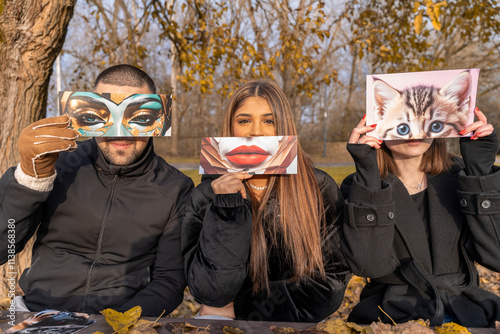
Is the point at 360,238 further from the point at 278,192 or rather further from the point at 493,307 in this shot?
the point at 493,307

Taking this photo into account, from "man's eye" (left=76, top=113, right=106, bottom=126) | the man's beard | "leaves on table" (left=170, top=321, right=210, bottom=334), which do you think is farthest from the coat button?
"man's eye" (left=76, top=113, right=106, bottom=126)

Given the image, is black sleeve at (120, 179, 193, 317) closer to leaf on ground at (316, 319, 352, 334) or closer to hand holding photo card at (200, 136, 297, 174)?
hand holding photo card at (200, 136, 297, 174)

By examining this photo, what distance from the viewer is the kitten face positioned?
6.33ft

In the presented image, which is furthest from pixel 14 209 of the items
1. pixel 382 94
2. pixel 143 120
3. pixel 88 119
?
pixel 382 94

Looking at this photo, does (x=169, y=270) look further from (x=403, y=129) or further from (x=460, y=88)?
(x=460, y=88)

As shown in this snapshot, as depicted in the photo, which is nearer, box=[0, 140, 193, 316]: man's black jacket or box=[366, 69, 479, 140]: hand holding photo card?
box=[366, 69, 479, 140]: hand holding photo card

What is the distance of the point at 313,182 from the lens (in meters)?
2.22

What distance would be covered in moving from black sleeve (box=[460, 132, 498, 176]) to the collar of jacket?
5.67ft

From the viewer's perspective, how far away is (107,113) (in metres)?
2.05

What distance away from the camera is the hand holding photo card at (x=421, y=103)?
75.9 inches

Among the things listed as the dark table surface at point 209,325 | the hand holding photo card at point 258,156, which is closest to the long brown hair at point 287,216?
the hand holding photo card at point 258,156

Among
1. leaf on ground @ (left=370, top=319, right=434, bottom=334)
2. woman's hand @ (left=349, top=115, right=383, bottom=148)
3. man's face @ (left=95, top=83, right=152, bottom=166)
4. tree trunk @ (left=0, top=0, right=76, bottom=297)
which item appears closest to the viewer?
leaf on ground @ (left=370, top=319, right=434, bottom=334)

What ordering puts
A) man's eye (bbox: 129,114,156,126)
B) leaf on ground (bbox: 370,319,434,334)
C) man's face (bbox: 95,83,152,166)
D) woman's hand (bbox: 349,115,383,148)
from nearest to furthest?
leaf on ground (bbox: 370,319,434,334) < woman's hand (bbox: 349,115,383,148) < man's eye (bbox: 129,114,156,126) < man's face (bbox: 95,83,152,166)

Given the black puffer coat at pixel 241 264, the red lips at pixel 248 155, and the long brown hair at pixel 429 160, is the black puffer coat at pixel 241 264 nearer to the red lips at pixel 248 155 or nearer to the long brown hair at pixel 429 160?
the red lips at pixel 248 155
